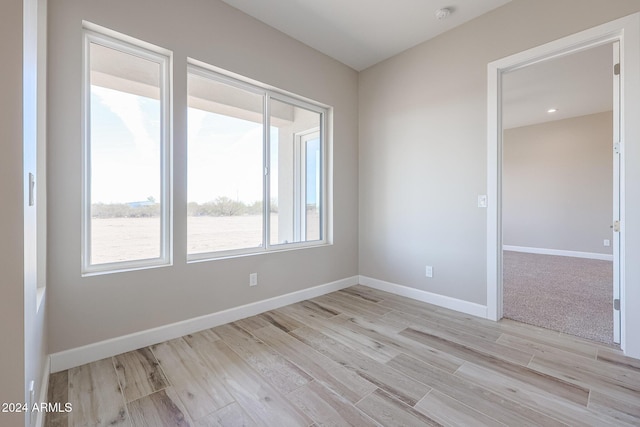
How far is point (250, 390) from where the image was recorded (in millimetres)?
1675

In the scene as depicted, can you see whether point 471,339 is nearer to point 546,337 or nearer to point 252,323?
point 546,337

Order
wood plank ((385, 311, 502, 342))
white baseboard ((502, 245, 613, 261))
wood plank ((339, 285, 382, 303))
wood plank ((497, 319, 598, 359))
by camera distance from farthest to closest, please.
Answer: white baseboard ((502, 245, 613, 261)) < wood plank ((339, 285, 382, 303)) < wood plank ((385, 311, 502, 342)) < wood plank ((497, 319, 598, 359))

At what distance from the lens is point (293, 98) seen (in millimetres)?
3305

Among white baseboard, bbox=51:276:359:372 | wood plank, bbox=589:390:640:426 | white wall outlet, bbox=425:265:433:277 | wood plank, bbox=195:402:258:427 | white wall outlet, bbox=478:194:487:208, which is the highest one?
white wall outlet, bbox=478:194:487:208

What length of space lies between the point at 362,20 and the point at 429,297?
3065 millimetres

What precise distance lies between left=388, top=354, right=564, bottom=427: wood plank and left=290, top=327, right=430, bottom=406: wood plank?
0.08 m

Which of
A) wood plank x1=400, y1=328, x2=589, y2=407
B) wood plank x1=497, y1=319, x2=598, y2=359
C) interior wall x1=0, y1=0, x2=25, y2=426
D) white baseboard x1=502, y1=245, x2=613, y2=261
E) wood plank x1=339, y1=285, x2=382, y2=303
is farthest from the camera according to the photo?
white baseboard x1=502, y1=245, x2=613, y2=261

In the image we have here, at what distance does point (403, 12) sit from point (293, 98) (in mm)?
1413

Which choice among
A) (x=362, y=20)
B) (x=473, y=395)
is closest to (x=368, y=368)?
(x=473, y=395)

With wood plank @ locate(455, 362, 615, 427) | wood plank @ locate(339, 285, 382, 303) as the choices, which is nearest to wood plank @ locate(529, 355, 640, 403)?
wood plank @ locate(455, 362, 615, 427)

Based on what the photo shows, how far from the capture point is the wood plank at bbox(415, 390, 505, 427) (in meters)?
1.41

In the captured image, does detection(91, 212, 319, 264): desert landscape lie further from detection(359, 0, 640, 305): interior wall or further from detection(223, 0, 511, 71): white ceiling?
detection(223, 0, 511, 71): white ceiling

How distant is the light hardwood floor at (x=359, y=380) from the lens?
57.6 inches

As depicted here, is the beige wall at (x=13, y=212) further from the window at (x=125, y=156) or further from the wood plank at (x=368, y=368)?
the wood plank at (x=368, y=368)
